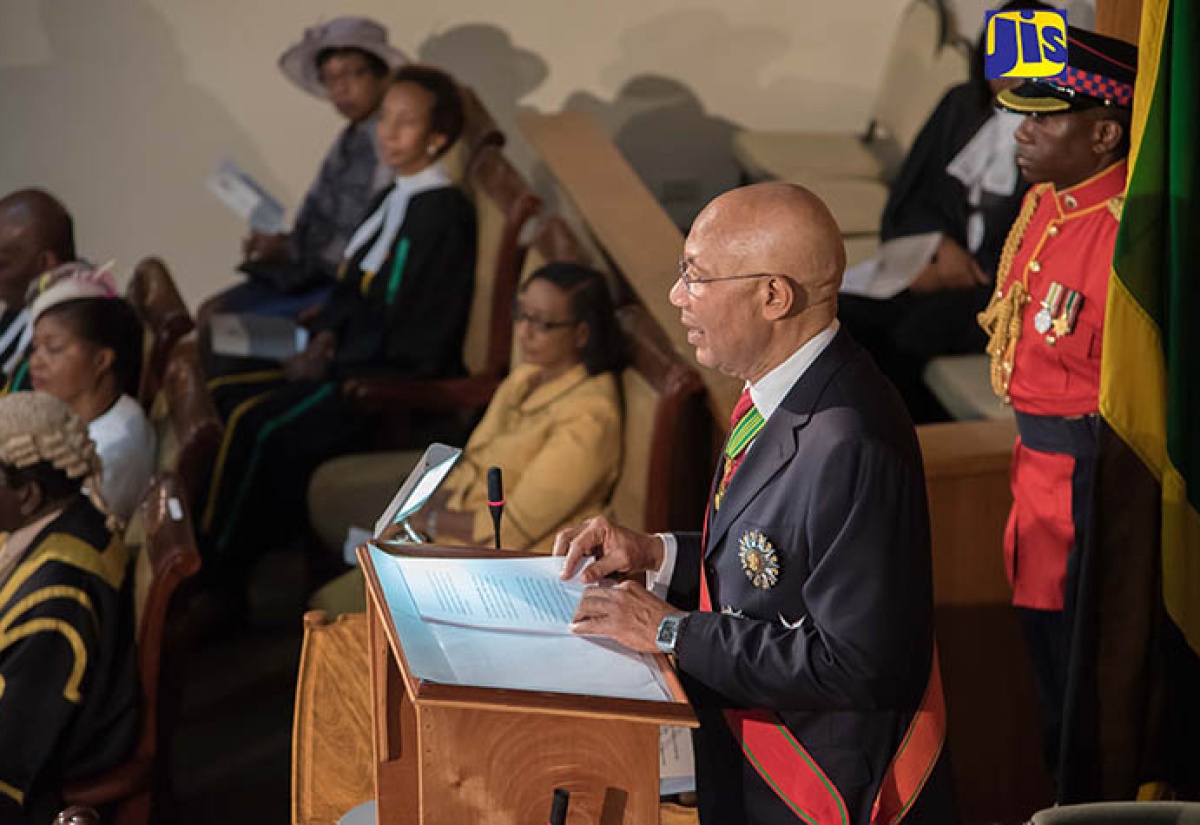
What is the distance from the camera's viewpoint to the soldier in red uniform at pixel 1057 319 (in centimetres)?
251

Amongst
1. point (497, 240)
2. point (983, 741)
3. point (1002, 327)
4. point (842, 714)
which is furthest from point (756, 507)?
point (497, 240)

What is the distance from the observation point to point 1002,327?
2793mm

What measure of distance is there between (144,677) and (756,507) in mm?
1552

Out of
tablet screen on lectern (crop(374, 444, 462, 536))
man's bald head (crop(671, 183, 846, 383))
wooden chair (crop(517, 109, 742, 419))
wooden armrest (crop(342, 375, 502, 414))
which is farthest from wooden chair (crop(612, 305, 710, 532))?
man's bald head (crop(671, 183, 846, 383))

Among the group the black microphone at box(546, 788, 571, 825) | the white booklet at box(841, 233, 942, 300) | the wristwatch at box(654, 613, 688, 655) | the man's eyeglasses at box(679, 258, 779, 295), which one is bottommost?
the white booklet at box(841, 233, 942, 300)

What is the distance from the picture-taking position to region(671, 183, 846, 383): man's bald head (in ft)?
5.72

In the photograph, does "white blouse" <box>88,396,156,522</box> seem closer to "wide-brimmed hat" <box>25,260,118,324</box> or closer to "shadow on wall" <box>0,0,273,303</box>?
"wide-brimmed hat" <box>25,260,118,324</box>

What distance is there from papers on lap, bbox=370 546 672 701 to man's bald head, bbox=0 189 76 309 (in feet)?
10.2

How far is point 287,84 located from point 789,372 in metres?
4.95

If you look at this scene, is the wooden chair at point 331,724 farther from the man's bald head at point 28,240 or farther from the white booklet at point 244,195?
the white booklet at point 244,195

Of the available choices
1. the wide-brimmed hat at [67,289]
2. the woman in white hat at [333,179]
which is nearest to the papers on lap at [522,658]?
the wide-brimmed hat at [67,289]

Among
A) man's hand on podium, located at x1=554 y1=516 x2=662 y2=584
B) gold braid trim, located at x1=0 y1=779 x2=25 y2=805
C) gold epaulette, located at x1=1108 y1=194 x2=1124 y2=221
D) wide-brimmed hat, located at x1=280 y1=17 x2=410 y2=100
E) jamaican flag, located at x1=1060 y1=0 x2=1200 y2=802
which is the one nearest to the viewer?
man's hand on podium, located at x1=554 y1=516 x2=662 y2=584

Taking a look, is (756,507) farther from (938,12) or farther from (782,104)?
(782,104)

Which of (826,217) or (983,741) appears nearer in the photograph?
(826,217)
